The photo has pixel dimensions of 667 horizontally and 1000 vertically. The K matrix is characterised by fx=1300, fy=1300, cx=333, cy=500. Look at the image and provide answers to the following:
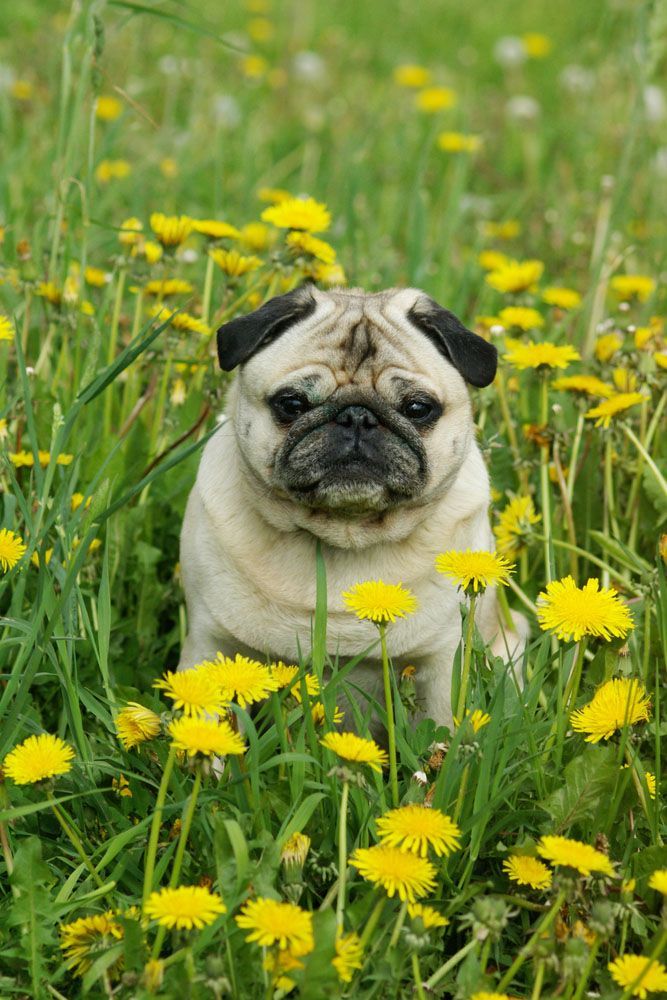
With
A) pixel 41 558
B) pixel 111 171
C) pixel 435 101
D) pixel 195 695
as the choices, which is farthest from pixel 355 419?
pixel 435 101

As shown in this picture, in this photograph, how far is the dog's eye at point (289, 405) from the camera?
9.04 ft

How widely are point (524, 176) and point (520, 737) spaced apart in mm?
4898

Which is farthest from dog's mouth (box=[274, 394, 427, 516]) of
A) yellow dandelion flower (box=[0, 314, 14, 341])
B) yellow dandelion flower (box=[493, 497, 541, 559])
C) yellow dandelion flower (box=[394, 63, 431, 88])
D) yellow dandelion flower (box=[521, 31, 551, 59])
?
yellow dandelion flower (box=[521, 31, 551, 59])

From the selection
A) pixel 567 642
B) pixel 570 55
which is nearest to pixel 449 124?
pixel 570 55

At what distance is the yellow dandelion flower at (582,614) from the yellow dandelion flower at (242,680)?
0.47 metres

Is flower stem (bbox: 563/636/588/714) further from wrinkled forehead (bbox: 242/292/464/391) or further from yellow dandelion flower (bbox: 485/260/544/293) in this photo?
yellow dandelion flower (bbox: 485/260/544/293)

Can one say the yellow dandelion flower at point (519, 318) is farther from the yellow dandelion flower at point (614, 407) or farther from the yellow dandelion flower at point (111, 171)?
the yellow dandelion flower at point (111, 171)

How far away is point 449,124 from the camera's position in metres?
6.85

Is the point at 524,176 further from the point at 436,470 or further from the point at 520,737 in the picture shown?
the point at 520,737

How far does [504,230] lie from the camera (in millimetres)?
5332

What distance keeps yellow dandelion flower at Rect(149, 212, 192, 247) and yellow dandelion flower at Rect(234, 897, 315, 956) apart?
193cm

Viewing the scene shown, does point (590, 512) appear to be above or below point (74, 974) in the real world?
above

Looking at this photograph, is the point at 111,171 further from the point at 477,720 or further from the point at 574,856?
the point at 574,856

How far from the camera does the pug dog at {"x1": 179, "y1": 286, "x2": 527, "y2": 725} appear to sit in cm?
270
